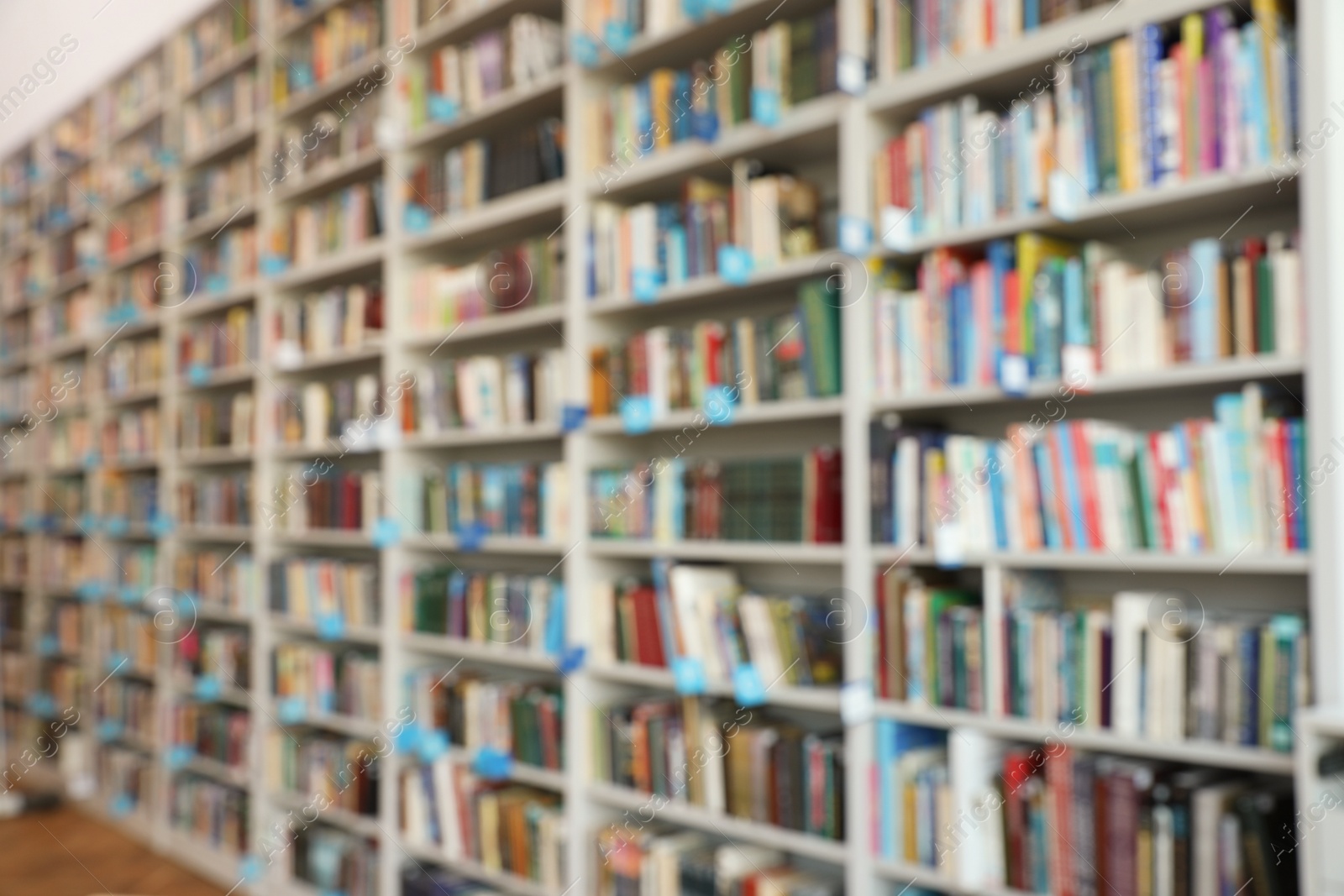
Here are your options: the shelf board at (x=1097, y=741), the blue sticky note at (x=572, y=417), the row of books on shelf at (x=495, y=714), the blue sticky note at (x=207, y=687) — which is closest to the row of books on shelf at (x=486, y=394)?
the blue sticky note at (x=572, y=417)

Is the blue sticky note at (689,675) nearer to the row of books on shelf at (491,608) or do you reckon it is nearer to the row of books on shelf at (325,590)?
the row of books on shelf at (491,608)

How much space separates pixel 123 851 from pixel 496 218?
3544 mm

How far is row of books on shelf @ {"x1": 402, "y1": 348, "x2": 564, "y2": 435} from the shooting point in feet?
10.6

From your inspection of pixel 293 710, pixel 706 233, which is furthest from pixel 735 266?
pixel 293 710

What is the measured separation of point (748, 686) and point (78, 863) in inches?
148

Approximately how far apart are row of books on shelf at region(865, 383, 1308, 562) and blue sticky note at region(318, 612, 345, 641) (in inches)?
90.2

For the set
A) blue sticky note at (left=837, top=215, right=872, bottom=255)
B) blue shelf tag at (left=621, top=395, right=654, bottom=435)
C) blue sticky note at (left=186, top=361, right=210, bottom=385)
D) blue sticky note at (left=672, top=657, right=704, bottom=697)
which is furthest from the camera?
blue sticky note at (left=186, top=361, right=210, bottom=385)

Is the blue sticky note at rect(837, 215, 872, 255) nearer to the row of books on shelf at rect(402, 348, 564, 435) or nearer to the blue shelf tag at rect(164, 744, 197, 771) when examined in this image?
the row of books on shelf at rect(402, 348, 564, 435)

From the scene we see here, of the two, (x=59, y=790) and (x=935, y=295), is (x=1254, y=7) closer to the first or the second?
(x=935, y=295)

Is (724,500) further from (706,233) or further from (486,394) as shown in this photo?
(486,394)

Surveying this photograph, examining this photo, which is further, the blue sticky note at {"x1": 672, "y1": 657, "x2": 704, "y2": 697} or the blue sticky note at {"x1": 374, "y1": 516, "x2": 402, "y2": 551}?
the blue sticky note at {"x1": 374, "y1": 516, "x2": 402, "y2": 551}

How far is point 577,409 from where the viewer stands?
306cm

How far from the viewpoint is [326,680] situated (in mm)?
4105

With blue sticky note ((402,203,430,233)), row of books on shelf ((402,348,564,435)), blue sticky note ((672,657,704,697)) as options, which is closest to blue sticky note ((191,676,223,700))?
row of books on shelf ((402,348,564,435))
